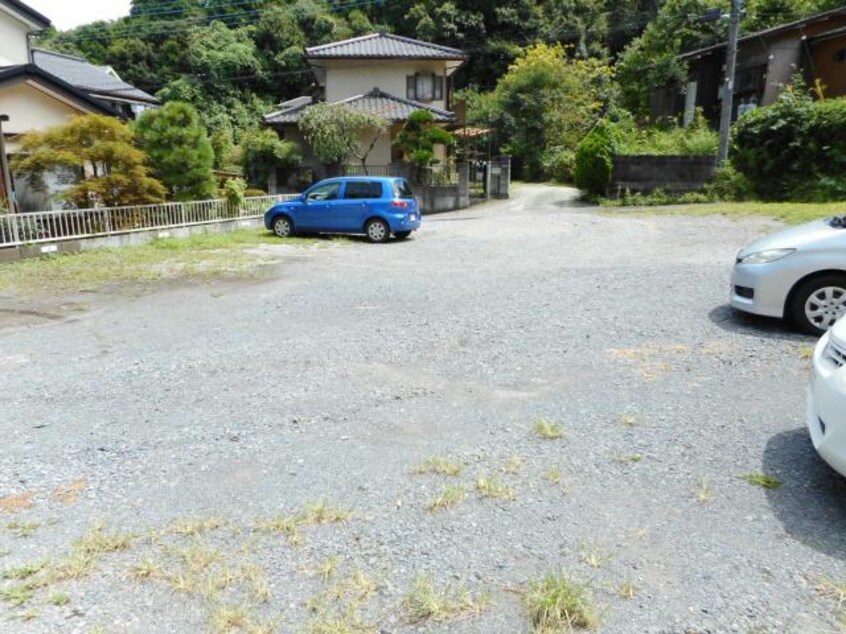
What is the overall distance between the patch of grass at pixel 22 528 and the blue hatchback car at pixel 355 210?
11.0 m

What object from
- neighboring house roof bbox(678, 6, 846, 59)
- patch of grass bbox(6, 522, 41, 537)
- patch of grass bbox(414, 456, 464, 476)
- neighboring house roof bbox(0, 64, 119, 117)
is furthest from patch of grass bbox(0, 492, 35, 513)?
neighboring house roof bbox(678, 6, 846, 59)

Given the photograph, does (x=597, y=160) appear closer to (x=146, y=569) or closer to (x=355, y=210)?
(x=355, y=210)

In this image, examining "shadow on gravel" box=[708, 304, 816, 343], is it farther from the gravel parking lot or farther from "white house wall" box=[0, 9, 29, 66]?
"white house wall" box=[0, 9, 29, 66]

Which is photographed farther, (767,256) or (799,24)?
(799,24)

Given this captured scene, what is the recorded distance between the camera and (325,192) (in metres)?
14.2

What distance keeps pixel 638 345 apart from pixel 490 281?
140 inches

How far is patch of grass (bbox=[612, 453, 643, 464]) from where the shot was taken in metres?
3.47

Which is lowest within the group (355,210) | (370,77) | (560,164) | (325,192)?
(355,210)

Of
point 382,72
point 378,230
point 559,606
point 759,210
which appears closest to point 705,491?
point 559,606

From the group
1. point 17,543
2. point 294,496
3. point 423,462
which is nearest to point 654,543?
point 423,462

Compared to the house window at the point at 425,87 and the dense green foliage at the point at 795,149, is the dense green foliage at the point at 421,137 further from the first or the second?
the dense green foliage at the point at 795,149

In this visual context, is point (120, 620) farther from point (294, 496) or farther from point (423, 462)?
point (423, 462)

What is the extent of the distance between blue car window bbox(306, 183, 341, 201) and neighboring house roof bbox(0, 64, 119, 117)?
7047 mm

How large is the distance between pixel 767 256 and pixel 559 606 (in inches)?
191
